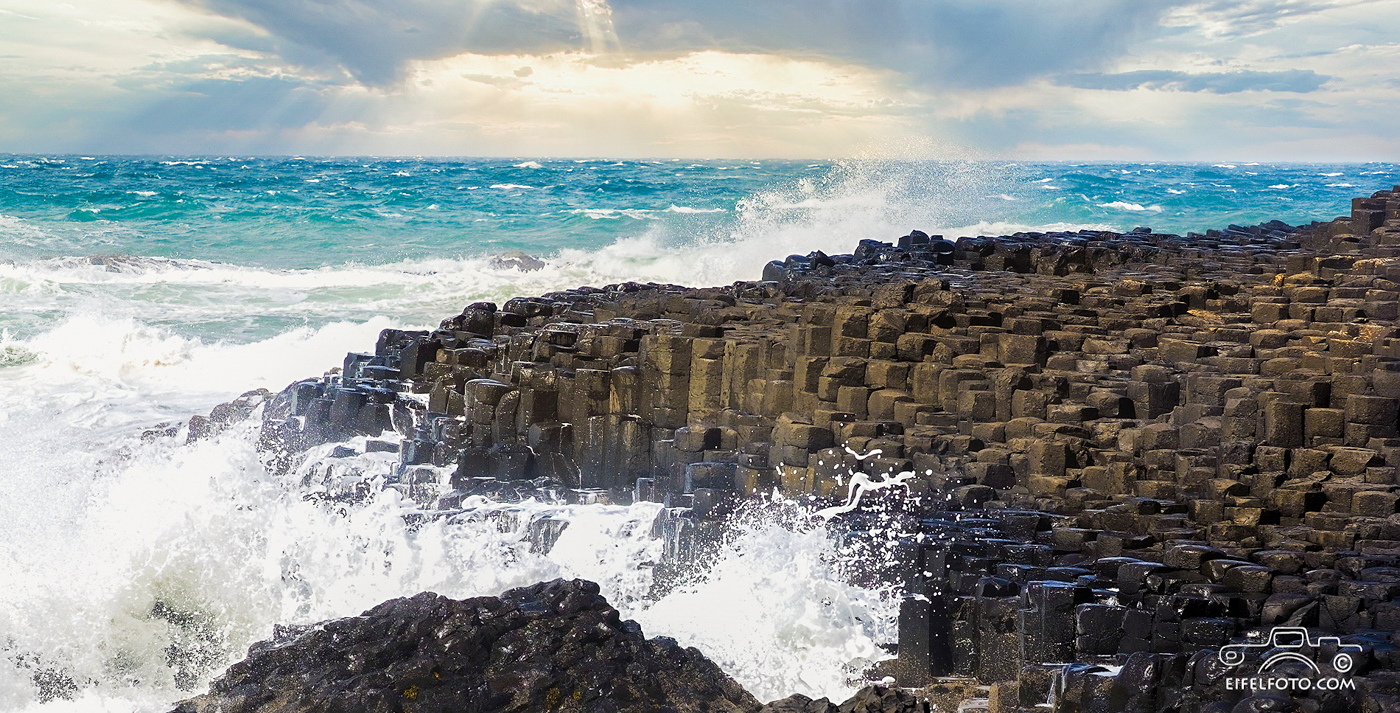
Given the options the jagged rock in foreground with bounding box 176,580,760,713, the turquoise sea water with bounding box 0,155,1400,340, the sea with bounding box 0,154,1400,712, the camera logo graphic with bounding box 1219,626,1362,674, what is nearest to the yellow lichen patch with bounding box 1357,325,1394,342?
the camera logo graphic with bounding box 1219,626,1362,674

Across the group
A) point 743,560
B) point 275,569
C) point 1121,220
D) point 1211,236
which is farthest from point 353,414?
point 1121,220

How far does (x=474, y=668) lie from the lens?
620 cm

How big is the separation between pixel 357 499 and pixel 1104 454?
620cm

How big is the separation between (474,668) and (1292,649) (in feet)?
12.5

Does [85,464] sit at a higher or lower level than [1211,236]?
lower

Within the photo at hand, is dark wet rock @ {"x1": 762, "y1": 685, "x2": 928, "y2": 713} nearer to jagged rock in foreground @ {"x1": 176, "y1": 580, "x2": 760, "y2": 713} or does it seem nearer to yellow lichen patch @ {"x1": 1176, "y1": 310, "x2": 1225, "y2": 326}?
jagged rock in foreground @ {"x1": 176, "y1": 580, "x2": 760, "y2": 713}

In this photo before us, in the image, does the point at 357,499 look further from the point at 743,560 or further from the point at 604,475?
the point at 743,560

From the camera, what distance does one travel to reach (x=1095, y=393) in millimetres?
8820

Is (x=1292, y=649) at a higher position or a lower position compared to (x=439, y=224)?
lower

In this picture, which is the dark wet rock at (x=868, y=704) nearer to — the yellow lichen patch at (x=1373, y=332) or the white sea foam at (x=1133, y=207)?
the yellow lichen patch at (x=1373, y=332)

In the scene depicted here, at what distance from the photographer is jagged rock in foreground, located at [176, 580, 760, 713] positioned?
6043mm

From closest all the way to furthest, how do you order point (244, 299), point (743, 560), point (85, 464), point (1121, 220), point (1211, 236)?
point (743, 560), point (85, 464), point (1211, 236), point (244, 299), point (1121, 220)

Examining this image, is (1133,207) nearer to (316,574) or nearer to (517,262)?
(517,262)

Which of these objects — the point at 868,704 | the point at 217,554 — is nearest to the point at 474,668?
the point at 868,704
